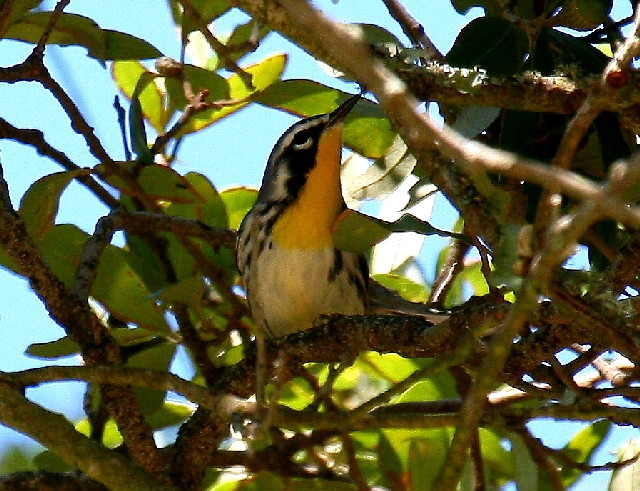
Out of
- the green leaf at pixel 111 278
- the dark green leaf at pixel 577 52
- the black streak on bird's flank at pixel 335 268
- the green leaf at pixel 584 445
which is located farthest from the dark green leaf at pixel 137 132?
the green leaf at pixel 584 445

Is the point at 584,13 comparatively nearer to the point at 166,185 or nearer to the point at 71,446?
the point at 166,185

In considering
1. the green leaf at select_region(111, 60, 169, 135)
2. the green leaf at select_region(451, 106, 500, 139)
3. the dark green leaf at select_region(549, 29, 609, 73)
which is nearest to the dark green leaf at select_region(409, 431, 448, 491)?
the green leaf at select_region(451, 106, 500, 139)

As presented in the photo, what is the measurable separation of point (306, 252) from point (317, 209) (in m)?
0.12

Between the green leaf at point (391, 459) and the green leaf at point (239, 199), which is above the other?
the green leaf at point (239, 199)

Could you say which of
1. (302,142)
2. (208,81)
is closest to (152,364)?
(208,81)

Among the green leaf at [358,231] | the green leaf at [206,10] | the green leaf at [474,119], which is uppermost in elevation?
the green leaf at [206,10]

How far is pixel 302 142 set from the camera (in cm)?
322

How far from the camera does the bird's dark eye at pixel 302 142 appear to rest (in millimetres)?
3166

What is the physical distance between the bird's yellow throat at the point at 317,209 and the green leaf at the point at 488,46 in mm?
901

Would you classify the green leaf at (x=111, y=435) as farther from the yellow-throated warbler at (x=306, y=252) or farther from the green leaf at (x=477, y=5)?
the green leaf at (x=477, y=5)

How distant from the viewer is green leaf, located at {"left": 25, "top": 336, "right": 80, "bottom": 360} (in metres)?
2.43

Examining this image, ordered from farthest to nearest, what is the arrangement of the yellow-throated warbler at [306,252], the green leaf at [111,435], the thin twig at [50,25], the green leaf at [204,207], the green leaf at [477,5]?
the yellow-throated warbler at [306,252]
the green leaf at [204,207]
the green leaf at [111,435]
the thin twig at [50,25]
the green leaf at [477,5]

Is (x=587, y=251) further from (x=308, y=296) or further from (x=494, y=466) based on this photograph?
(x=308, y=296)

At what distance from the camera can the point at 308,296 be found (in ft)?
10.1
